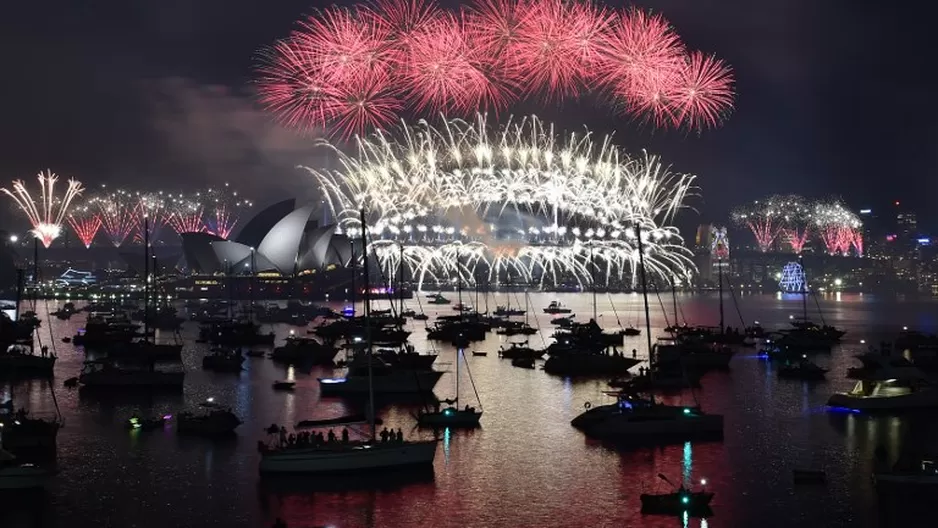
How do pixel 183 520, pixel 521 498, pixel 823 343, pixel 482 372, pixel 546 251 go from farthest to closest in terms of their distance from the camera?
pixel 546 251, pixel 823 343, pixel 482 372, pixel 521 498, pixel 183 520

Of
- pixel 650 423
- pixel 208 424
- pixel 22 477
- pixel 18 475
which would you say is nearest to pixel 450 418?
pixel 650 423

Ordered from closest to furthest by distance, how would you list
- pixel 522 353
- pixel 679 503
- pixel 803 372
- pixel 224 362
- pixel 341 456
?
pixel 679 503 < pixel 341 456 < pixel 803 372 < pixel 224 362 < pixel 522 353

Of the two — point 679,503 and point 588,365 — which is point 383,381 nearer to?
point 588,365

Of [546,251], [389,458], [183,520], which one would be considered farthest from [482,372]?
[546,251]

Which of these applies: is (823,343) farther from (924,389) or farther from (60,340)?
(60,340)

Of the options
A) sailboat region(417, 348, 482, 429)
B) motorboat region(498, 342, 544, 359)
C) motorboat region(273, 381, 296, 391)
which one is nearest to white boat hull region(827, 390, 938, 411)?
sailboat region(417, 348, 482, 429)

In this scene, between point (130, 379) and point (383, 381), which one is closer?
point (383, 381)

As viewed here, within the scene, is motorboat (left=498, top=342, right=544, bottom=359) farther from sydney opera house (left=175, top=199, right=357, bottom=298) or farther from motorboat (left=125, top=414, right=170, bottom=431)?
sydney opera house (left=175, top=199, right=357, bottom=298)
